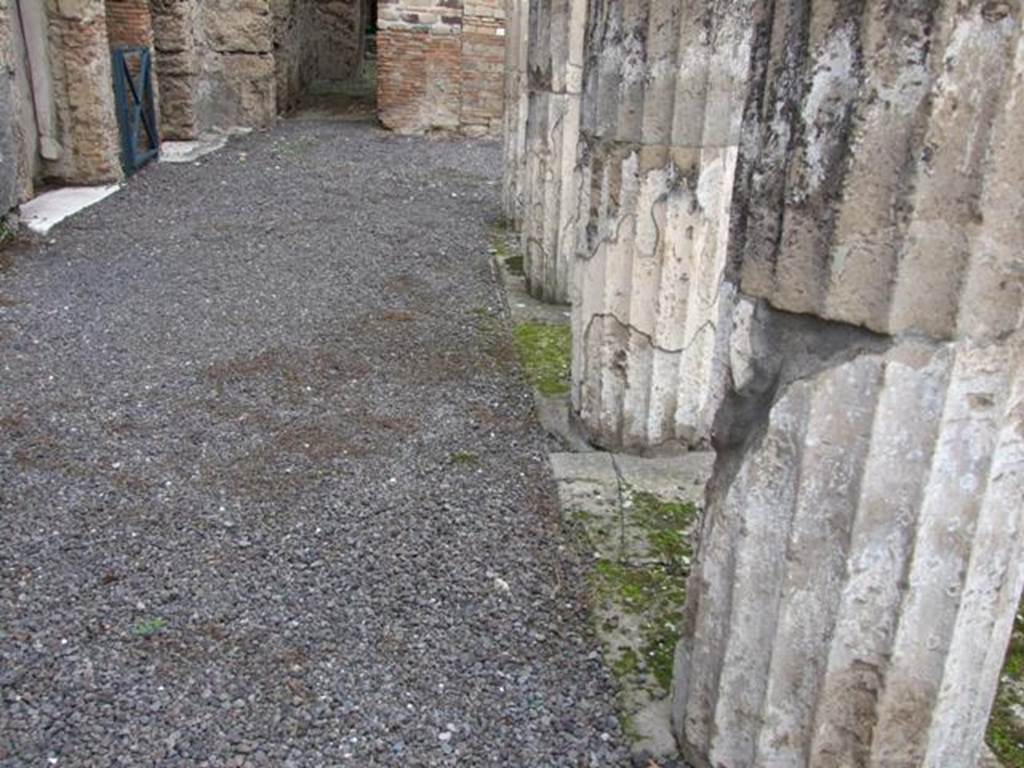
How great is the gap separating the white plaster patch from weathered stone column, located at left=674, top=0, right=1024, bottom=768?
6793 millimetres

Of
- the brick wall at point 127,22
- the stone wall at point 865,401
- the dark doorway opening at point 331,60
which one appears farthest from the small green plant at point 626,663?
the dark doorway opening at point 331,60

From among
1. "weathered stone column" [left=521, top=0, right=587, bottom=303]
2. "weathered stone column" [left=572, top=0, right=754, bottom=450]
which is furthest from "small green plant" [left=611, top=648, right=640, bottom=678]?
"weathered stone column" [left=521, top=0, right=587, bottom=303]

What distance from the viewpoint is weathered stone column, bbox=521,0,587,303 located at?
5574 mm

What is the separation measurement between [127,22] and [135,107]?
3.35ft

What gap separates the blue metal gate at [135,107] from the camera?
9617 mm

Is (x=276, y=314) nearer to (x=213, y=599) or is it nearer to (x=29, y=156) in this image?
(x=213, y=599)

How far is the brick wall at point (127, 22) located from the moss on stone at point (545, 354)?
689 centimetres

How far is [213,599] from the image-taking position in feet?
9.65

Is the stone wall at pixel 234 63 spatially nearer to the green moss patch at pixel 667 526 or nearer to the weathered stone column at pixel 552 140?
the weathered stone column at pixel 552 140

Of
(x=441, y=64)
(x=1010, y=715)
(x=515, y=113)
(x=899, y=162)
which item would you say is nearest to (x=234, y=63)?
(x=441, y=64)

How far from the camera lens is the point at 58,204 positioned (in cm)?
812

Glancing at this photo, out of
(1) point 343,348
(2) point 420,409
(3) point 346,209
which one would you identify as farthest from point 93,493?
(3) point 346,209

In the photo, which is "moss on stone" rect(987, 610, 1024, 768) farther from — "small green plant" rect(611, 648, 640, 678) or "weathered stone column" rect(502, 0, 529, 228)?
"weathered stone column" rect(502, 0, 529, 228)

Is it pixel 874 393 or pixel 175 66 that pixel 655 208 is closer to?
pixel 874 393
